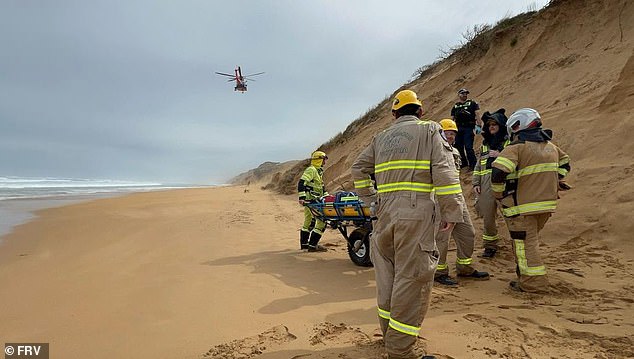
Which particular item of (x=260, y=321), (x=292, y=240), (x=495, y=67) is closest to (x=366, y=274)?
(x=260, y=321)

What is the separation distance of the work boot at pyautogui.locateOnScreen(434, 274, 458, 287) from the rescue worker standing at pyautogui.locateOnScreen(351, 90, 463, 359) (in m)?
2.00

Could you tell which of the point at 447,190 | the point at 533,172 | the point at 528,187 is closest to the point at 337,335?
the point at 447,190

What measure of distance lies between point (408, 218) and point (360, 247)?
3.30 meters

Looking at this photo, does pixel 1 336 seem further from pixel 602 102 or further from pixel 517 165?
pixel 602 102

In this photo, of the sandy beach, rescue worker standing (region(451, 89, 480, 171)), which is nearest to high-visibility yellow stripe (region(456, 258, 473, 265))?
the sandy beach

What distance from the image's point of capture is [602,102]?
8.06 metres

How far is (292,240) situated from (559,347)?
19.7 feet

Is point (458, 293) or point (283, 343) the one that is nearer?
point (283, 343)

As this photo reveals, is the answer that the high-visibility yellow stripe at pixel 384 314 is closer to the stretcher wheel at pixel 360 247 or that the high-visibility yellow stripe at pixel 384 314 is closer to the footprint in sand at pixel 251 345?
the footprint in sand at pixel 251 345

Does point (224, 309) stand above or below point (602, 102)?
below

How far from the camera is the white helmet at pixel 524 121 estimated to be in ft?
15.0

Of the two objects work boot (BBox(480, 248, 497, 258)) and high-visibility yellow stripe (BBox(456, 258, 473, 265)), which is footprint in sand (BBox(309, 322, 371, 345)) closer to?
high-visibility yellow stripe (BBox(456, 258, 473, 265))

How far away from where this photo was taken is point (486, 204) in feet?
19.8

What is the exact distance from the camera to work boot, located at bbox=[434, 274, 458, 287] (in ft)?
16.2
